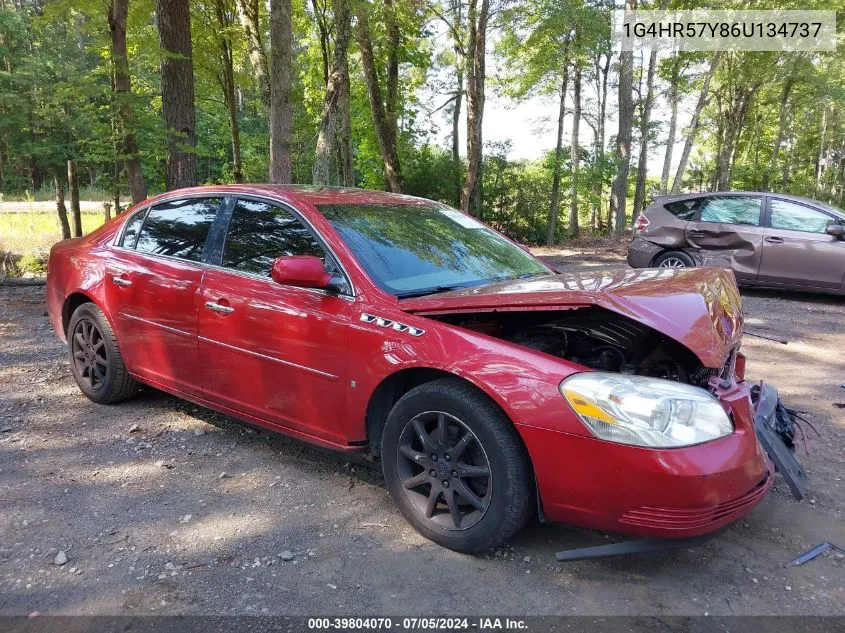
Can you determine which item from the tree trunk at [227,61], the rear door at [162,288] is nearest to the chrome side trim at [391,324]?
the rear door at [162,288]

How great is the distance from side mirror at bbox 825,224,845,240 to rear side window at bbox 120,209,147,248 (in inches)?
334

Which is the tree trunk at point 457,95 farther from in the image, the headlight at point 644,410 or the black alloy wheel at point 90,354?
the headlight at point 644,410

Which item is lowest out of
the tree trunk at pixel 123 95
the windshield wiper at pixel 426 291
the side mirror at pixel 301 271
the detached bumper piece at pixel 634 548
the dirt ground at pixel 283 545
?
the dirt ground at pixel 283 545

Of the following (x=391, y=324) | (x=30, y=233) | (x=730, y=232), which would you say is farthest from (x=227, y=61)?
(x=391, y=324)

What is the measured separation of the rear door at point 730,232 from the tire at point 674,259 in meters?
0.20

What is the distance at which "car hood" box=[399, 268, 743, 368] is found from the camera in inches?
92.7

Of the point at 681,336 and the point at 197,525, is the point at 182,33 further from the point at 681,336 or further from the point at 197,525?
the point at 681,336

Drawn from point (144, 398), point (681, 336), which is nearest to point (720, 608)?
point (681, 336)

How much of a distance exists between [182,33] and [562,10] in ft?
33.4

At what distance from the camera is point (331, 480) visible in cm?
329

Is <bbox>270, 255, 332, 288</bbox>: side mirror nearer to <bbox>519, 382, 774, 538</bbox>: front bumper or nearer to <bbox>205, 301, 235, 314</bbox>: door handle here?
<bbox>205, 301, 235, 314</bbox>: door handle

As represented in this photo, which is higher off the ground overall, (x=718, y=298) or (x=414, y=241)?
(x=414, y=241)

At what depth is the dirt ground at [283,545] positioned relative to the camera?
90.2 inches

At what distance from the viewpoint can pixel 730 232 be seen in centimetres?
883
